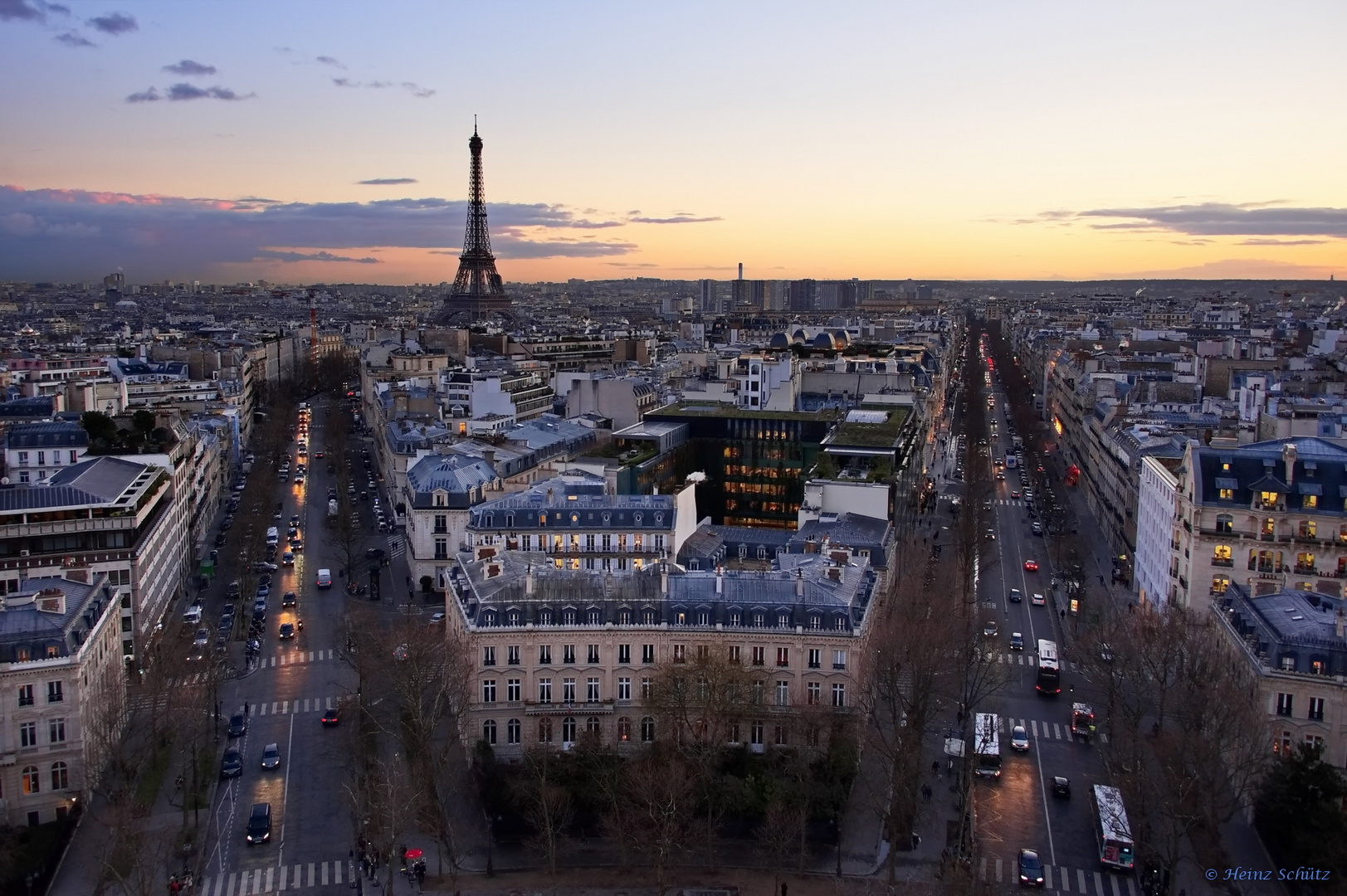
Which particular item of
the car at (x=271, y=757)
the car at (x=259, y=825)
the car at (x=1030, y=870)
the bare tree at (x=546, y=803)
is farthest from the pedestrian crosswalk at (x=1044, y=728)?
the car at (x=271, y=757)

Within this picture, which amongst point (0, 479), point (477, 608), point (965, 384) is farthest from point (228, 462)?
point (965, 384)

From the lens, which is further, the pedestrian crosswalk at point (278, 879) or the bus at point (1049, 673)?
the bus at point (1049, 673)

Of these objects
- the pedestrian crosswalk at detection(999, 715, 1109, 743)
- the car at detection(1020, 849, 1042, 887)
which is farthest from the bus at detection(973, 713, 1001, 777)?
the car at detection(1020, 849, 1042, 887)

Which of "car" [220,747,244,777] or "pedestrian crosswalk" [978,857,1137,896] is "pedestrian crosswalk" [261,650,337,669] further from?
"pedestrian crosswalk" [978,857,1137,896]

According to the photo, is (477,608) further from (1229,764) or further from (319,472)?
(319,472)

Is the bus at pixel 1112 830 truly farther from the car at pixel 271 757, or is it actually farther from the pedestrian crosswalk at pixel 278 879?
the car at pixel 271 757

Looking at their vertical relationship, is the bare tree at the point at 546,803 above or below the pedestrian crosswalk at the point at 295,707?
above
